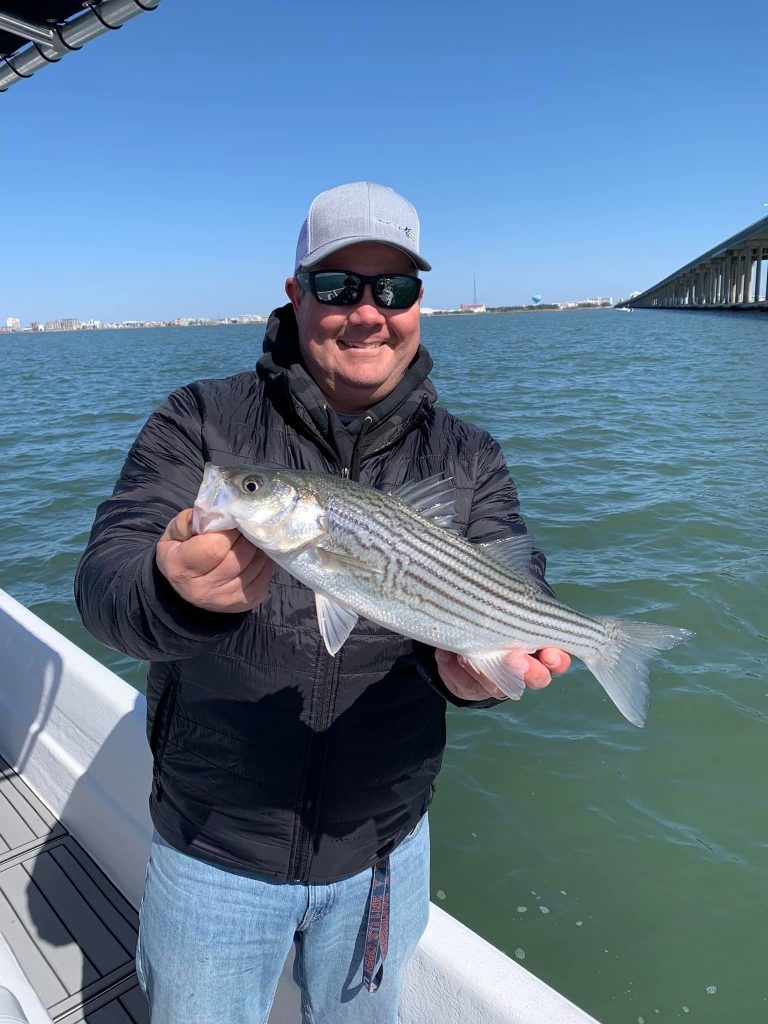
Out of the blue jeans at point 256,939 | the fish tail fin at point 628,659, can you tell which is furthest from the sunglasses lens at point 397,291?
the blue jeans at point 256,939

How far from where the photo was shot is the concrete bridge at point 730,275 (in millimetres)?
87000

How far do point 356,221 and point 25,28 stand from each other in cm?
255

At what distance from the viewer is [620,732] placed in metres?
7.20

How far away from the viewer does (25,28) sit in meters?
3.91

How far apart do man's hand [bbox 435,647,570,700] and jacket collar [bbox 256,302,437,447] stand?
3.34 feet

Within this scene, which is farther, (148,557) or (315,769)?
(315,769)

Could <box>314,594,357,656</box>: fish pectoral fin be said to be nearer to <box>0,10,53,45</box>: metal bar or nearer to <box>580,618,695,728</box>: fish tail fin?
<box>580,618,695,728</box>: fish tail fin

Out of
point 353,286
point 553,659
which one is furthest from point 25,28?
point 553,659

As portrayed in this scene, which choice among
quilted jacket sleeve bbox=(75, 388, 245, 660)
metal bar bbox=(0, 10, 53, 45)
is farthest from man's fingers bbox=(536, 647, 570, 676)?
metal bar bbox=(0, 10, 53, 45)

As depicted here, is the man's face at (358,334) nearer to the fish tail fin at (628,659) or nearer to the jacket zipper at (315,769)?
the jacket zipper at (315,769)

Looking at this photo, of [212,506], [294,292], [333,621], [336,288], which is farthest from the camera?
[294,292]

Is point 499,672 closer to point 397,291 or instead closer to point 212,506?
Result: point 212,506

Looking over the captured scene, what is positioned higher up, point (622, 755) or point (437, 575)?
point (437, 575)

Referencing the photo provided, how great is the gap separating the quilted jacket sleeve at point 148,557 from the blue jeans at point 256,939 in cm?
100
